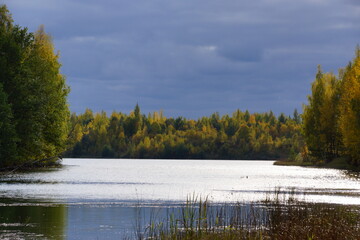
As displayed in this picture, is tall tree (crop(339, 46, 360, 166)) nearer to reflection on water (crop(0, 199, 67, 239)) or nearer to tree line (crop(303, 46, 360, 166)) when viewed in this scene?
tree line (crop(303, 46, 360, 166))

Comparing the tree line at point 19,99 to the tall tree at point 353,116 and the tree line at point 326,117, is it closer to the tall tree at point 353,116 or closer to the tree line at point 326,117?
the tall tree at point 353,116

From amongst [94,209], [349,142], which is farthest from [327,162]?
[94,209]

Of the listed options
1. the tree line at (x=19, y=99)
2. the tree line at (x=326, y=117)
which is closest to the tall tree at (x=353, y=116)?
the tree line at (x=326, y=117)

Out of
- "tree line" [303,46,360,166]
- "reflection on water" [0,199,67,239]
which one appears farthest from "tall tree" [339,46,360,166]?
"reflection on water" [0,199,67,239]

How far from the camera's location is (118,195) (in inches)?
1891

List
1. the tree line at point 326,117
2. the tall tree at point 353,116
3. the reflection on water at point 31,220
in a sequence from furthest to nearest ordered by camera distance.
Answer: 1. the tree line at point 326,117
2. the tall tree at point 353,116
3. the reflection on water at point 31,220

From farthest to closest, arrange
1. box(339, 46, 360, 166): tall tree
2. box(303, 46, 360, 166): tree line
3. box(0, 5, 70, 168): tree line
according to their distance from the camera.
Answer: box(303, 46, 360, 166): tree line → box(339, 46, 360, 166): tall tree → box(0, 5, 70, 168): tree line

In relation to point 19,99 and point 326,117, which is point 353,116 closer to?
point 326,117

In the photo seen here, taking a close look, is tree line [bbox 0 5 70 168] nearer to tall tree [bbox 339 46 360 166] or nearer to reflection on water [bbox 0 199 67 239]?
reflection on water [bbox 0 199 67 239]

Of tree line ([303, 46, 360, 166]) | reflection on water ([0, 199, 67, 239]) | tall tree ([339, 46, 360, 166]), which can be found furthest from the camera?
tree line ([303, 46, 360, 166])

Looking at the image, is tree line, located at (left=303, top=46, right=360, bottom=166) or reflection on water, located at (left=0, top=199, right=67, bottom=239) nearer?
reflection on water, located at (left=0, top=199, right=67, bottom=239)

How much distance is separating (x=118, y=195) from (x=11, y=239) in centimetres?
2479

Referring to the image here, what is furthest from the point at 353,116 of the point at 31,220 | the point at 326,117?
the point at 31,220

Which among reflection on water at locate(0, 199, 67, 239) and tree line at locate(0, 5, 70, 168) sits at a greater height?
tree line at locate(0, 5, 70, 168)
